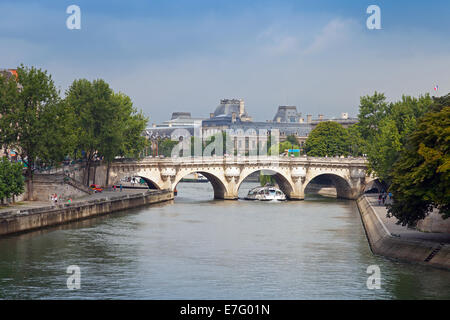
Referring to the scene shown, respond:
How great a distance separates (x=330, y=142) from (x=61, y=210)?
87806 millimetres

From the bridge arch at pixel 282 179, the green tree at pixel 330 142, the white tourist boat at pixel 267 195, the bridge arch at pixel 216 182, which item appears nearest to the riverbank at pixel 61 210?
the bridge arch at pixel 216 182

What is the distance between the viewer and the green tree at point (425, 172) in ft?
173

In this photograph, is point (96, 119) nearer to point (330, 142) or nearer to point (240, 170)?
point (240, 170)

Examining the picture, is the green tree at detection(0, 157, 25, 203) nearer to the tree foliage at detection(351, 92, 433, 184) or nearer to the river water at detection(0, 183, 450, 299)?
the river water at detection(0, 183, 450, 299)

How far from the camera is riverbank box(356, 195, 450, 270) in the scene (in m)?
54.0

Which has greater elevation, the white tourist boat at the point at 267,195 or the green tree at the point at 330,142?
the green tree at the point at 330,142

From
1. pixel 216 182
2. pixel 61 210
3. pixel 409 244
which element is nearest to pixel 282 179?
pixel 216 182

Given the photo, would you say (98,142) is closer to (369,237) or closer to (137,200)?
(137,200)

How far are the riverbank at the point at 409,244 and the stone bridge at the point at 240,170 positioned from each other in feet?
169

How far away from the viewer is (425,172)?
5344cm

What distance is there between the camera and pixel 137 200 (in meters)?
105

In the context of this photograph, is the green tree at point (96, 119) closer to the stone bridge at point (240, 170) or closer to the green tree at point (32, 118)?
the stone bridge at point (240, 170)
